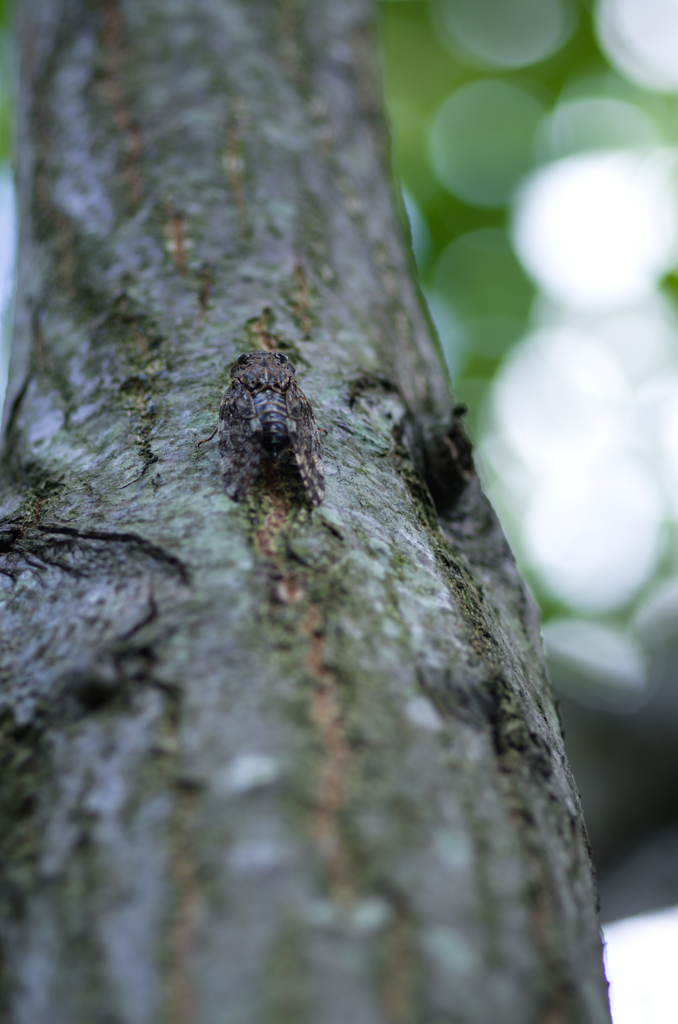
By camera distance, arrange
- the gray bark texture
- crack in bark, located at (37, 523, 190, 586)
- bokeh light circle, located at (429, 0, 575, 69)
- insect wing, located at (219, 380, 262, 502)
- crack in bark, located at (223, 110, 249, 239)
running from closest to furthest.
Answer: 1. the gray bark texture
2. crack in bark, located at (37, 523, 190, 586)
3. insect wing, located at (219, 380, 262, 502)
4. crack in bark, located at (223, 110, 249, 239)
5. bokeh light circle, located at (429, 0, 575, 69)

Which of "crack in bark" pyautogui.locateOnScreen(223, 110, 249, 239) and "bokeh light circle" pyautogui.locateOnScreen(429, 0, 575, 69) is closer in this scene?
"crack in bark" pyautogui.locateOnScreen(223, 110, 249, 239)

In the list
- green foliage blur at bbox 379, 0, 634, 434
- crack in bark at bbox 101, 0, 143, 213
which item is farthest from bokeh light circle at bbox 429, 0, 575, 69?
crack in bark at bbox 101, 0, 143, 213

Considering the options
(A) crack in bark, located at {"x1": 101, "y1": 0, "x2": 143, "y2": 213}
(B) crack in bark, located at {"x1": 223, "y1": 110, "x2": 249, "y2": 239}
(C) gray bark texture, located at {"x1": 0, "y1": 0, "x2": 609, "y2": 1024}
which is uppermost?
(A) crack in bark, located at {"x1": 101, "y1": 0, "x2": 143, "y2": 213}

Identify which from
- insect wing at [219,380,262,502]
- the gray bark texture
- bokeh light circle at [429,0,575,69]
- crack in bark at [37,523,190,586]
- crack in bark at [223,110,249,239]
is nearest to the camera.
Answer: the gray bark texture

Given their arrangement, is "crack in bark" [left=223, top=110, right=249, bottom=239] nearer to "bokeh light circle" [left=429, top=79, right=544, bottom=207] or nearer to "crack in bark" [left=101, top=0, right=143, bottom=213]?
"crack in bark" [left=101, top=0, right=143, bottom=213]

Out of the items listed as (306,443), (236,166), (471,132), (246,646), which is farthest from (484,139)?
(246,646)

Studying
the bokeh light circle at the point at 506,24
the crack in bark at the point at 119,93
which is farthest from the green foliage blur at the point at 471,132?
the crack in bark at the point at 119,93

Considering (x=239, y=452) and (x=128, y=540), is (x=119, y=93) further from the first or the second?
(x=128, y=540)
